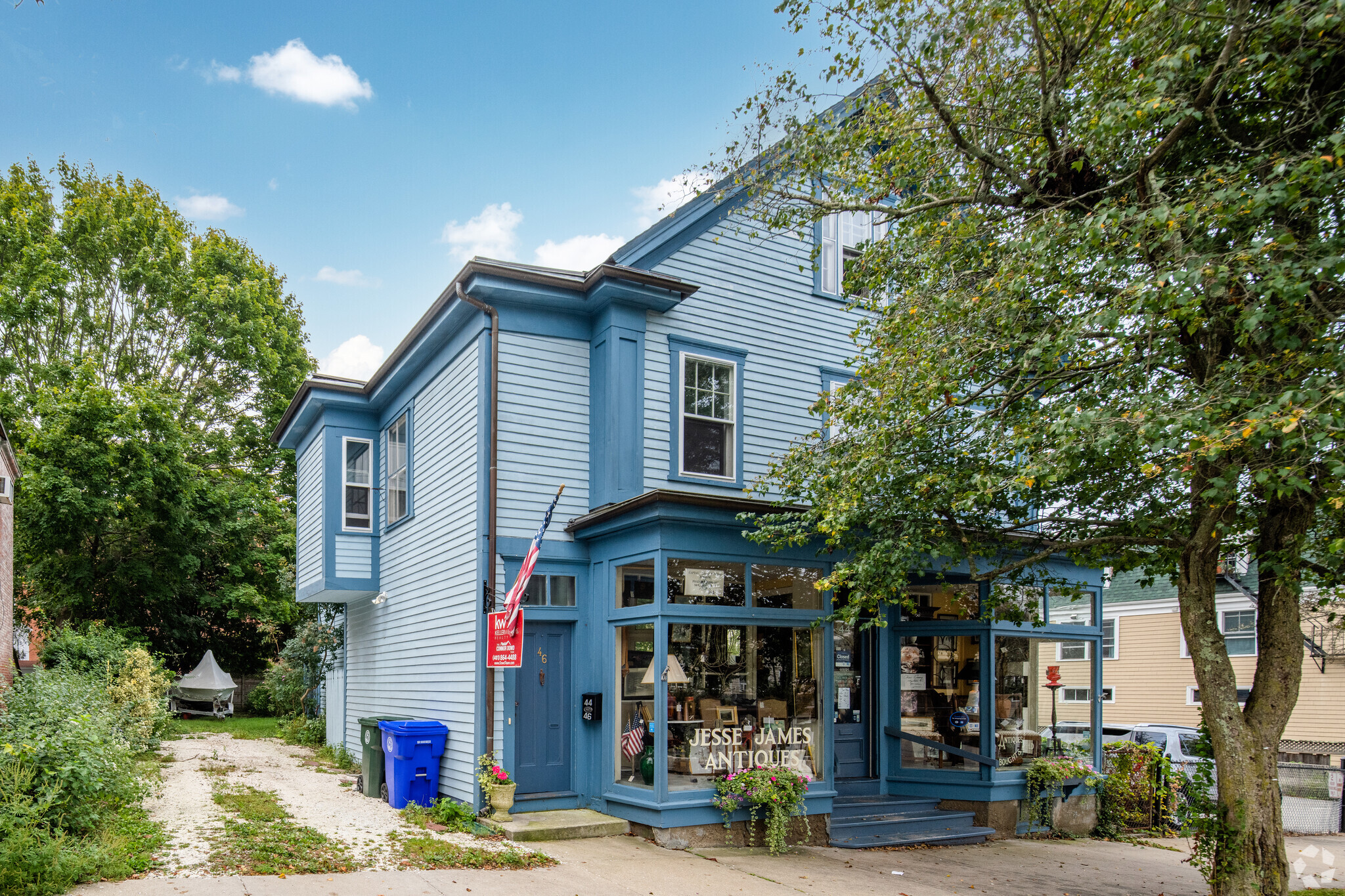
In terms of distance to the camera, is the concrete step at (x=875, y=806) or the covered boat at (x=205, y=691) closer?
the concrete step at (x=875, y=806)

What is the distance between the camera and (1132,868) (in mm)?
10781

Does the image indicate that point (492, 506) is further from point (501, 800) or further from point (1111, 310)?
point (1111, 310)

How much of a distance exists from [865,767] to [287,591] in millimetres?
20286

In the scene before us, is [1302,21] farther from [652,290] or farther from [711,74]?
[652,290]

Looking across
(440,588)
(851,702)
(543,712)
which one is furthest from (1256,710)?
(440,588)

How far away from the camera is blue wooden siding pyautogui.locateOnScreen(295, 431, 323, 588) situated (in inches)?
613

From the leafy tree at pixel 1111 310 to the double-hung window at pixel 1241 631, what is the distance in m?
15.7

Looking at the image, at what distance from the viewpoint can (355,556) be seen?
15156 millimetres

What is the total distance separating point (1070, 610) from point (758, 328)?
248 inches

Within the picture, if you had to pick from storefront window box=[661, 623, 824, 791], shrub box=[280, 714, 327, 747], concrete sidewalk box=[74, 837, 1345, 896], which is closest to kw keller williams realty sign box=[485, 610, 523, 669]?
storefront window box=[661, 623, 824, 791]

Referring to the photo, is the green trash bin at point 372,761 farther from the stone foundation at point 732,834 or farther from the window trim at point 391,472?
the stone foundation at point 732,834

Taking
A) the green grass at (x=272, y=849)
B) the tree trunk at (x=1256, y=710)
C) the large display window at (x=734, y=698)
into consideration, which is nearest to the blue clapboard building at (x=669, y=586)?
the large display window at (x=734, y=698)

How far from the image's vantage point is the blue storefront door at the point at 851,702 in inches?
498

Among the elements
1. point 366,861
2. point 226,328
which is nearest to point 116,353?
point 226,328
